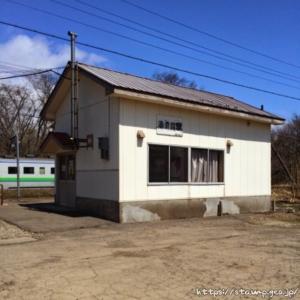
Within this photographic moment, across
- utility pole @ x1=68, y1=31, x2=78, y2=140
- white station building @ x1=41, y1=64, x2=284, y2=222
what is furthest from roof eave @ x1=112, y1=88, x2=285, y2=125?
utility pole @ x1=68, y1=31, x2=78, y2=140

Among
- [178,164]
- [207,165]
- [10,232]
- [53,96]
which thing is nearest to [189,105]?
[178,164]

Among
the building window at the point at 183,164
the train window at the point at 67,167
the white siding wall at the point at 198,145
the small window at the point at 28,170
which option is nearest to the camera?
the white siding wall at the point at 198,145

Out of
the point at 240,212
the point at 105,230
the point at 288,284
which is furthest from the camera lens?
the point at 240,212

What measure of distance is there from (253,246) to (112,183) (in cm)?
594

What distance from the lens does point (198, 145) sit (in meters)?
17.5

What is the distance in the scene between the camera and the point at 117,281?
738cm

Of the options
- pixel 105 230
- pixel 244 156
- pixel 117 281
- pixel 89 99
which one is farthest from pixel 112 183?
pixel 117 281

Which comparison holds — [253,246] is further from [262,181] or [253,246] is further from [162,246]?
[262,181]

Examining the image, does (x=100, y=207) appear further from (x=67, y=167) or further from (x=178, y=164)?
(x=67, y=167)

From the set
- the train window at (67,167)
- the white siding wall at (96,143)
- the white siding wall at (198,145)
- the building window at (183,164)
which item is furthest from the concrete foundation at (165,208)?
the train window at (67,167)

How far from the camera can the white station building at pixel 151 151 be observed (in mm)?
15375

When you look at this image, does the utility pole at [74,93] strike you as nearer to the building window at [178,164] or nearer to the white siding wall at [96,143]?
the white siding wall at [96,143]

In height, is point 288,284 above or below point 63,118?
below

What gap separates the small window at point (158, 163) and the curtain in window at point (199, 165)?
1.38 m
